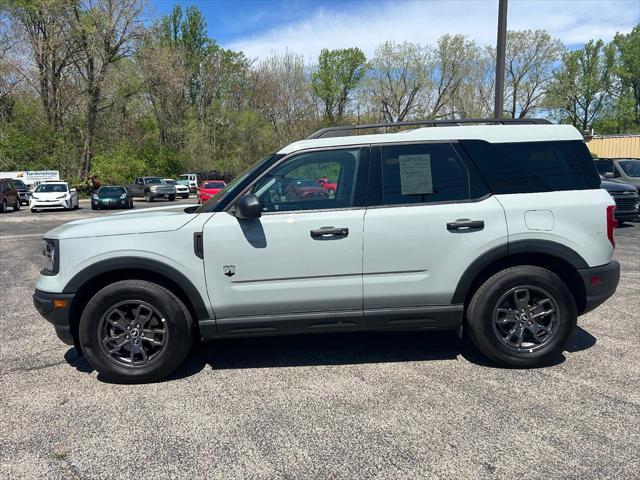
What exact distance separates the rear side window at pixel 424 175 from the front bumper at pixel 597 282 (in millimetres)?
1160

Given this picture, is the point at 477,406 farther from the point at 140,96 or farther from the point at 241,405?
the point at 140,96

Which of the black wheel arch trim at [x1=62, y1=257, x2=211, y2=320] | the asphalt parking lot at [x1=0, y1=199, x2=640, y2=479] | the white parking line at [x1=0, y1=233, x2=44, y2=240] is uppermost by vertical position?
the black wheel arch trim at [x1=62, y1=257, x2=211, y2=320]

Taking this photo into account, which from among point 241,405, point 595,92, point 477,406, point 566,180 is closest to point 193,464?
point 241,405

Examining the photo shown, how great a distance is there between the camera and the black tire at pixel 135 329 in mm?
3607

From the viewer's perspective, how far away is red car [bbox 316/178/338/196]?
3828 millimetres

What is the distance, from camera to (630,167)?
13781mm

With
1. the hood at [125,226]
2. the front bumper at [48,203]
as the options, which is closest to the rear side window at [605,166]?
the hood at [125,226]

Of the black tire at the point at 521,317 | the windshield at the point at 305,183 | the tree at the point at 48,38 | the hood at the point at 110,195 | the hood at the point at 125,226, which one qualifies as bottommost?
the black tire at the point at 521,317

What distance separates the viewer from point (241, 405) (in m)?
3.34

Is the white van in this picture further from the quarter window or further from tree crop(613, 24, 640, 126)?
tree crop(613, 24, 640, 126)

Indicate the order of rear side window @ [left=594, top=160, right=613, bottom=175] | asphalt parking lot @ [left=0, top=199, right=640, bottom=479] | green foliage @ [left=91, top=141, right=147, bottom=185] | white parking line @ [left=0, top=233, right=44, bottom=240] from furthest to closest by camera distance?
1. green foliage @ [left=91, top=141, right=147, bottom=185]
2. rear side window @ [left=594, top=160, right=613, bottom=175]
3. white parking line @ [left=0, top=233, right=44, bottom=240]
4. asphalt parking lot @ [left=0, top=199, right=640, bottom=479]

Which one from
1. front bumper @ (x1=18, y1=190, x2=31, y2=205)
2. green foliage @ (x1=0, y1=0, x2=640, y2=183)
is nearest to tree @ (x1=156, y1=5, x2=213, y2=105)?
green foliage @ (x1=0, y1=0, x2=640, y2=183)

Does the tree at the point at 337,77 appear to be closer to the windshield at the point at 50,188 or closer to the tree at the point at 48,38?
the tree at the point at 48,38

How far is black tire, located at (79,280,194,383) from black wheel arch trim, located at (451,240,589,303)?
7.25 feet
